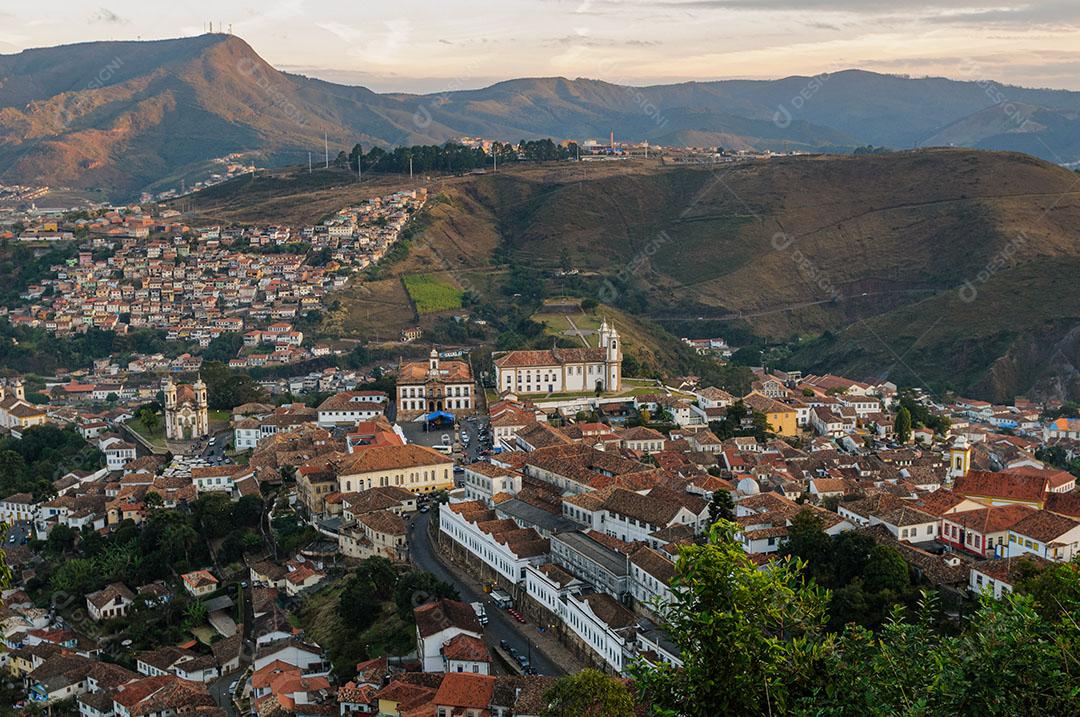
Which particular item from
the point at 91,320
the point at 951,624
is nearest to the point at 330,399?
the point at 951,624

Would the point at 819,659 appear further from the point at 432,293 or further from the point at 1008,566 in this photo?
the point at 432,293

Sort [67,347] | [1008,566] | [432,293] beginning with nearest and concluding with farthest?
[1008,566] → [67,347] → [432,293]

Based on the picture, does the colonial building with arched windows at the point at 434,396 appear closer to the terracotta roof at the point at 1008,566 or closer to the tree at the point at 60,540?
the tree at the point at 60,540

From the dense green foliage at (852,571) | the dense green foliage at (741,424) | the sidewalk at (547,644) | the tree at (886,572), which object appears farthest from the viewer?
the dense green foliage at (741,424)

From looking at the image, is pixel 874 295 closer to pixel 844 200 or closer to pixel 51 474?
pixel 844 200

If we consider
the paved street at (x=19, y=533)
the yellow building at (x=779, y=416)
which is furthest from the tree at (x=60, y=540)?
the yellow building at (x=779, y=416)

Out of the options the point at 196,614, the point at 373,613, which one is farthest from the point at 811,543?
the point at 196,614

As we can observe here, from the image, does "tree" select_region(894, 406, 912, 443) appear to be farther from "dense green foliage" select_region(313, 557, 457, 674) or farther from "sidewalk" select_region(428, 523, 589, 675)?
"dense green foliage" select_region(313, 557, 457, 674)

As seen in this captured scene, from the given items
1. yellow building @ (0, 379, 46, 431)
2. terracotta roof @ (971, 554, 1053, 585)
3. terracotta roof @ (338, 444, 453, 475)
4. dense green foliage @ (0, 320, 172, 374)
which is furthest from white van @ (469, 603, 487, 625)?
dense green foliage @ (0, 320, 172, 374)
